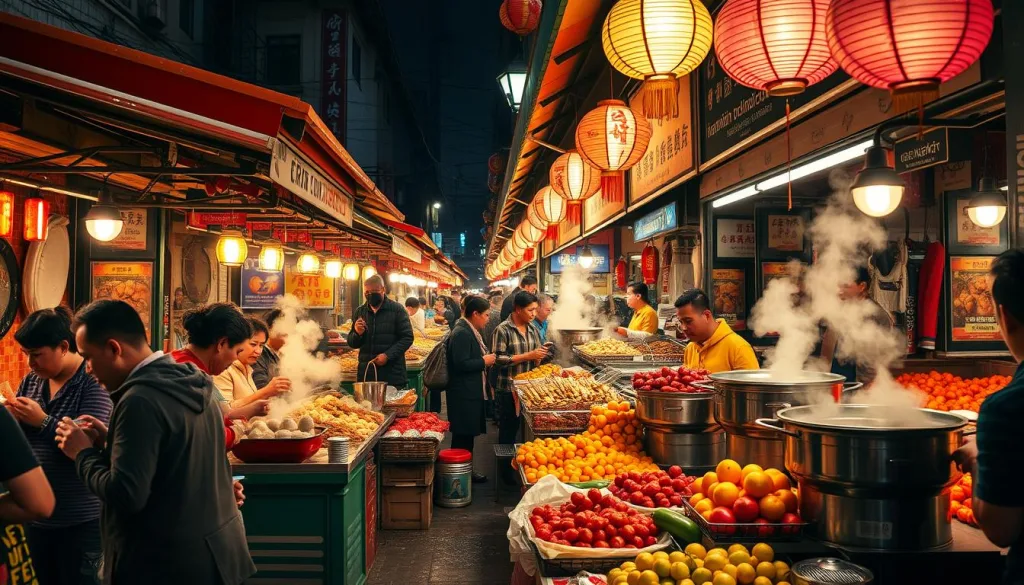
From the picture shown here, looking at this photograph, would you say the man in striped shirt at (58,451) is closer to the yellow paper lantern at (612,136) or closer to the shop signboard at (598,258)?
the yellow paper lantern at (612,136)

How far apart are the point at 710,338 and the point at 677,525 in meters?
2.61

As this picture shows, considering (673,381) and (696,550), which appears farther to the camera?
(673,381)

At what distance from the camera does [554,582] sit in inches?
125

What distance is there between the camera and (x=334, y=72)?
24672 mm

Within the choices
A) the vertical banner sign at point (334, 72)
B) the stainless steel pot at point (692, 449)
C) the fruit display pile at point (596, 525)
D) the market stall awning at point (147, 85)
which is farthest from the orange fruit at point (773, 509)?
the vertical banner sign at point (334, 72)

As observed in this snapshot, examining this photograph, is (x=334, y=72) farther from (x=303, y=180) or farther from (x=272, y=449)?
(x=272, y=449)

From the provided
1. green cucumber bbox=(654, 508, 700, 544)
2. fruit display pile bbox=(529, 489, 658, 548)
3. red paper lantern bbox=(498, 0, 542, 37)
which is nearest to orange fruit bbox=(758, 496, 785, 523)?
green cucumber bbox=(654, 508, 700, 544)

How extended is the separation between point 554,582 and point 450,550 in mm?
3601

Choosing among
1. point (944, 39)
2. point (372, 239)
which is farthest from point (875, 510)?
point (372, 239)

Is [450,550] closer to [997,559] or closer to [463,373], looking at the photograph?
[463,373]

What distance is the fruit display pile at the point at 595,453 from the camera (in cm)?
488

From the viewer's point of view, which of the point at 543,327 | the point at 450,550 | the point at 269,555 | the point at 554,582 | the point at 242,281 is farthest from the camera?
the point at 242,281

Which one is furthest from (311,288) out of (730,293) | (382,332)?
(730,293)

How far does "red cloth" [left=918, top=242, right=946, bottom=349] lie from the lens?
24.1 feet
